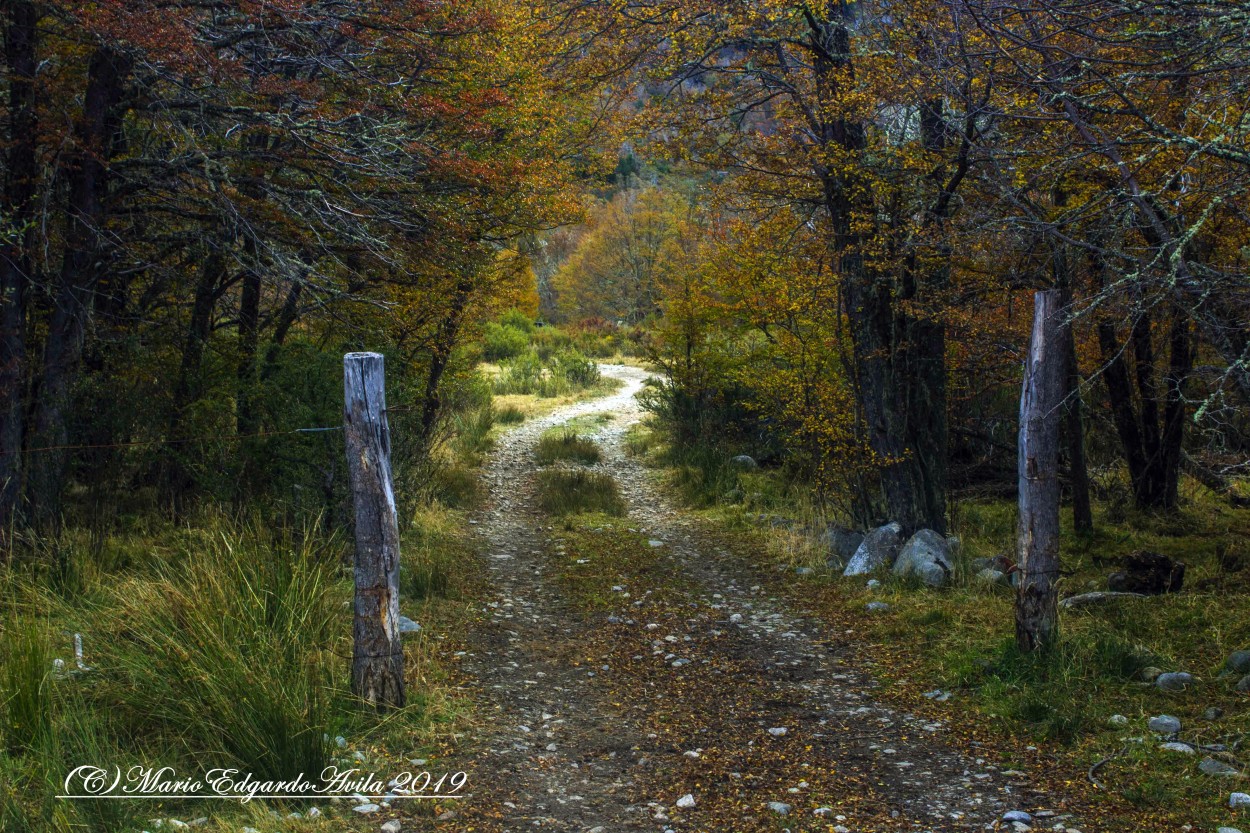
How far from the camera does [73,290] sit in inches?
287

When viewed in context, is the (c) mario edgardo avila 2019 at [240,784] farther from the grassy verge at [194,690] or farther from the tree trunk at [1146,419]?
the tree trunk at [1146,419]

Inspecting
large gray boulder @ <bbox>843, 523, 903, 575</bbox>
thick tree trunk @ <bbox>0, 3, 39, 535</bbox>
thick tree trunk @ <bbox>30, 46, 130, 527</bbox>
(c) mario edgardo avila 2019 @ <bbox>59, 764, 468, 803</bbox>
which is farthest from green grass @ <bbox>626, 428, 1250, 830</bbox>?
thick tree trunk @ <bbox>0, 3, 39, 535</bbox>

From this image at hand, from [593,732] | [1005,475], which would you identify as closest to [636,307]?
[1005,475]

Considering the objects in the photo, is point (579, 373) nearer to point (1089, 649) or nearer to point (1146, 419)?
point (1146, 419)

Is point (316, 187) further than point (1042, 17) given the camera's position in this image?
Yes

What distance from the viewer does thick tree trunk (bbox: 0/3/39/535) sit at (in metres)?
6.97

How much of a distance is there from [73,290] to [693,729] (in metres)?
5.70

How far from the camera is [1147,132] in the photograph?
4.80 meters

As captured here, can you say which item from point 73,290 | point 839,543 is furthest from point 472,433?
point 73,290

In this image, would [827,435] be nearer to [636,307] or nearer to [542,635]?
[542,635]

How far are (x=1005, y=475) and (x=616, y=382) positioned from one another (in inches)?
663

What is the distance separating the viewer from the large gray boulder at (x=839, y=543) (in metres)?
9.04

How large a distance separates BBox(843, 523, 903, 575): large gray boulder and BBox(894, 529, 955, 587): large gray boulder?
0.15 m

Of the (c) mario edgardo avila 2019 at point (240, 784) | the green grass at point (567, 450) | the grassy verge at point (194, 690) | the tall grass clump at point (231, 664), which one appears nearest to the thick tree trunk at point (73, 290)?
the grassy verge at point (194, 690)
